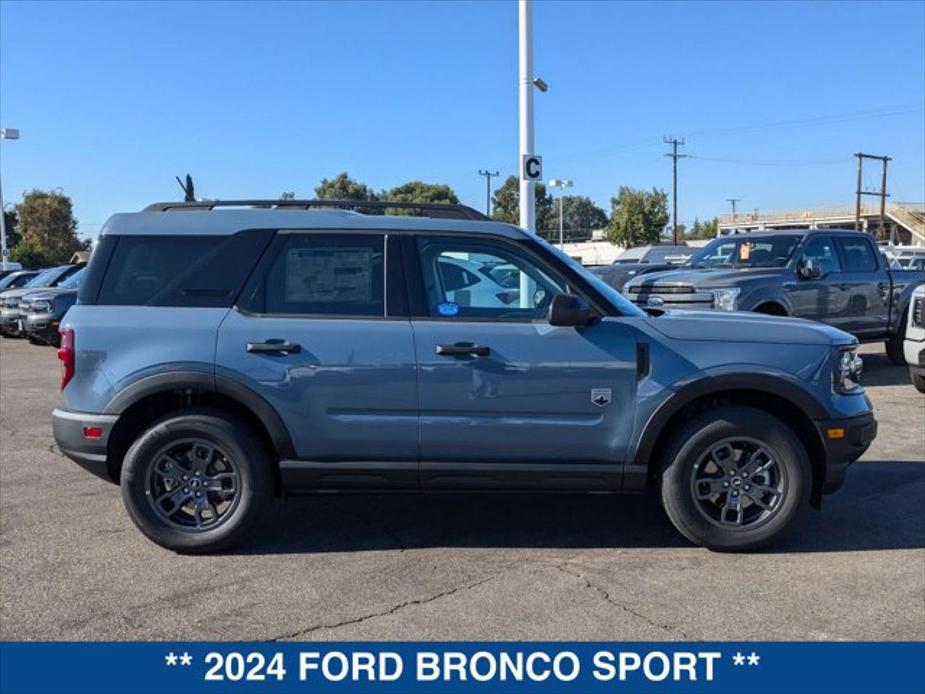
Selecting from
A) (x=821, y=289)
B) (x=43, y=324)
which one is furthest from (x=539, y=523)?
(x=43, y=324)

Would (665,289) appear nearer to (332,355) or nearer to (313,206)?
(313,206)

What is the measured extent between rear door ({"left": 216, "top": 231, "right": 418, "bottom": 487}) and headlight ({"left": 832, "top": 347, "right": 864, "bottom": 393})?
2.41m

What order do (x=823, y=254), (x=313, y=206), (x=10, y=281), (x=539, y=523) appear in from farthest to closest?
(x=10, y=281) < (x=823, y=254) < (x=539, y=523) < (x=313, y=206)

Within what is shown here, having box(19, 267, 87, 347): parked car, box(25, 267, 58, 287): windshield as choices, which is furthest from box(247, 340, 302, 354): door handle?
box(25, 267, 58, 287): windshield

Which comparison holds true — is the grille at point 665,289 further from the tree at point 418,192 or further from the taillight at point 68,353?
the tree at point 418,192

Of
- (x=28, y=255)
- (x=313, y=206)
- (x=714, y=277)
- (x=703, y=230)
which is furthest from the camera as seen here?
(x=703, y=230)

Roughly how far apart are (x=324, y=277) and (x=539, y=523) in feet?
6.82

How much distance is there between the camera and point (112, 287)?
4.57 metres

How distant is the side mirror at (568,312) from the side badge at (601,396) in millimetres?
376

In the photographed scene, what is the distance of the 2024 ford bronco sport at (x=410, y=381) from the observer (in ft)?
14.5

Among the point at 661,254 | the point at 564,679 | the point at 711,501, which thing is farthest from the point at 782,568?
the point at 661,254

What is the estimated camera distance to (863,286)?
1133 centimetres

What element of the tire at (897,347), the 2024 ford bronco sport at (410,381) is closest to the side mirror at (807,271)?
the tire at (897,347)

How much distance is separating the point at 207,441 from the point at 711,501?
9.47ft
